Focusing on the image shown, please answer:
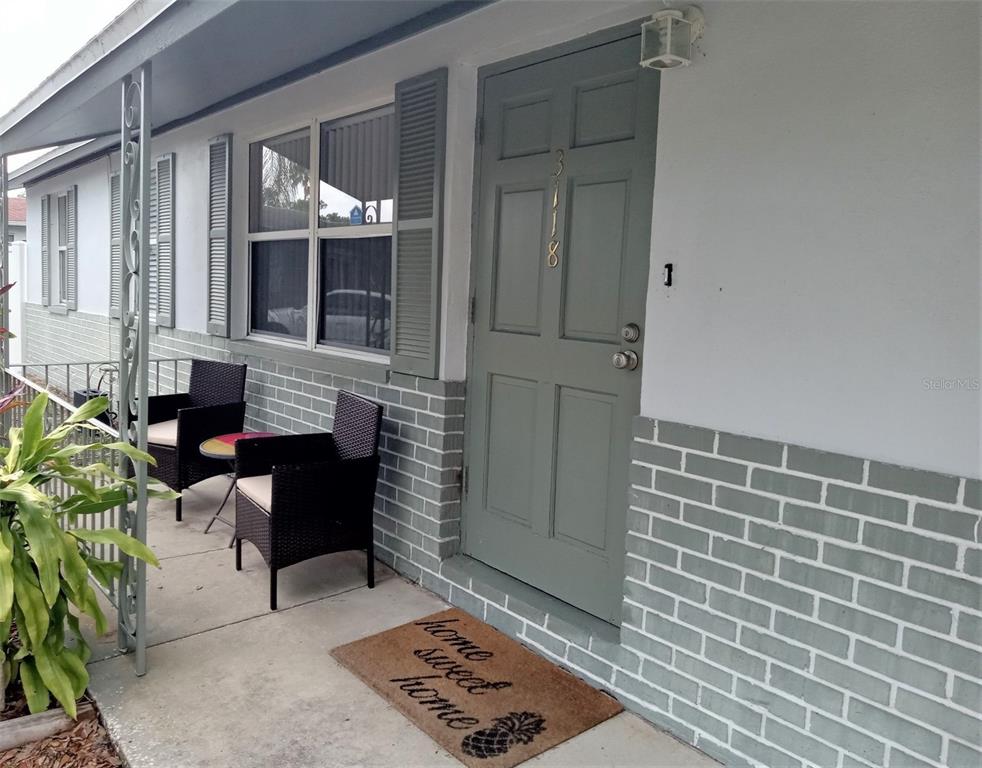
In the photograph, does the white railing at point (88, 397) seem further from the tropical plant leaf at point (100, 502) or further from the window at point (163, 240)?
the window at point (163, 240)

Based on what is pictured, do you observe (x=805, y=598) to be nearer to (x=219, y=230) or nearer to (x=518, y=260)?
(x=518, y=260)

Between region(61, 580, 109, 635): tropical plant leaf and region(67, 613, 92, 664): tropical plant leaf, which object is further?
region(67, 613, 92, 664): tropical plant leaf

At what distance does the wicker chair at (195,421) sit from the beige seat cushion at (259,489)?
838 millimetres

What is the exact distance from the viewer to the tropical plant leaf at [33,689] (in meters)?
2.33

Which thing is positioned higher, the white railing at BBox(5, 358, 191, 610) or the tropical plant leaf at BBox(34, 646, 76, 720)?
the white railing at BBox(5, 358, 191, 610)

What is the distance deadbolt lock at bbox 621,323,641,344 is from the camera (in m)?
2.62

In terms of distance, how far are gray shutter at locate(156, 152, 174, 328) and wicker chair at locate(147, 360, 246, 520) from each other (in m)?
1.26

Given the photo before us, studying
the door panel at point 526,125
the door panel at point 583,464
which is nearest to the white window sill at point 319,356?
the door panel at point 583,464

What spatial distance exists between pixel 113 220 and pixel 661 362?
645cm

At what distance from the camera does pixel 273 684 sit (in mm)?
2619

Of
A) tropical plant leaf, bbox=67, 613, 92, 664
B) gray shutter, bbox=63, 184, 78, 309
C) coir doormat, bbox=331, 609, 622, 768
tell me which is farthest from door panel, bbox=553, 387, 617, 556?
gray shutter, bbox=63, 184, 78, 309

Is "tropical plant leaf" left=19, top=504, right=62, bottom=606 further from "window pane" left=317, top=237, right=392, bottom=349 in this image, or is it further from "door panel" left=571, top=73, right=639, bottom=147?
"door panel" left=571, top=73, right=639, bottom=147

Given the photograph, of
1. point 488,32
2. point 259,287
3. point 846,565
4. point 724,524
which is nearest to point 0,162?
point 259,287

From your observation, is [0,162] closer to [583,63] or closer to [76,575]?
[76,575]
